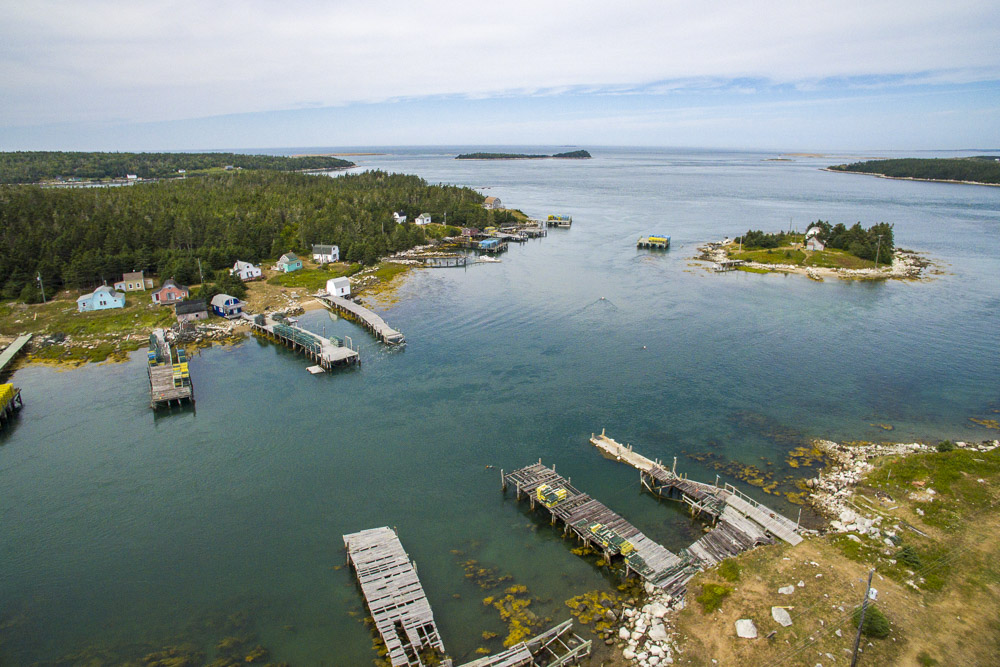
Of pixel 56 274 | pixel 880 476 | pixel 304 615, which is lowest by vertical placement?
pixel 304 615

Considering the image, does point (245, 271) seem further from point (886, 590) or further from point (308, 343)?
point (886, 590)

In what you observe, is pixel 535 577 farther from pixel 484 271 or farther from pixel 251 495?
pixel 484 271

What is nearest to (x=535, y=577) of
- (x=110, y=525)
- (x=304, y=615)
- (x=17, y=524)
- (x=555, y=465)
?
(x=555, y=465)

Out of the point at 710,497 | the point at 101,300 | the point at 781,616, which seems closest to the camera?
the point at 781,616

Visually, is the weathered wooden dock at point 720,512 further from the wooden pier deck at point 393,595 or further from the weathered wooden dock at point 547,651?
the wooden pier deck at point 393,595

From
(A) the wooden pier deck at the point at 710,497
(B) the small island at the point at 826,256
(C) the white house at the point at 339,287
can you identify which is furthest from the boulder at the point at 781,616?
(B) the small island at the point at 826,256

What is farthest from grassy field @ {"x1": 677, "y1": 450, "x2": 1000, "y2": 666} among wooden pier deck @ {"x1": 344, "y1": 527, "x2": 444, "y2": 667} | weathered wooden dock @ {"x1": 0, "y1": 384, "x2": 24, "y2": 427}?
weathered wooden dock @ {"x1": 0, "y1": 384, "x2": 24, "y2": 427}

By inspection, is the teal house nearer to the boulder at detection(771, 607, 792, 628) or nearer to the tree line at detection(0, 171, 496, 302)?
the tree line at detection(0, 171, 496, 302)

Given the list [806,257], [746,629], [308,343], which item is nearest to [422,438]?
[308,343]
